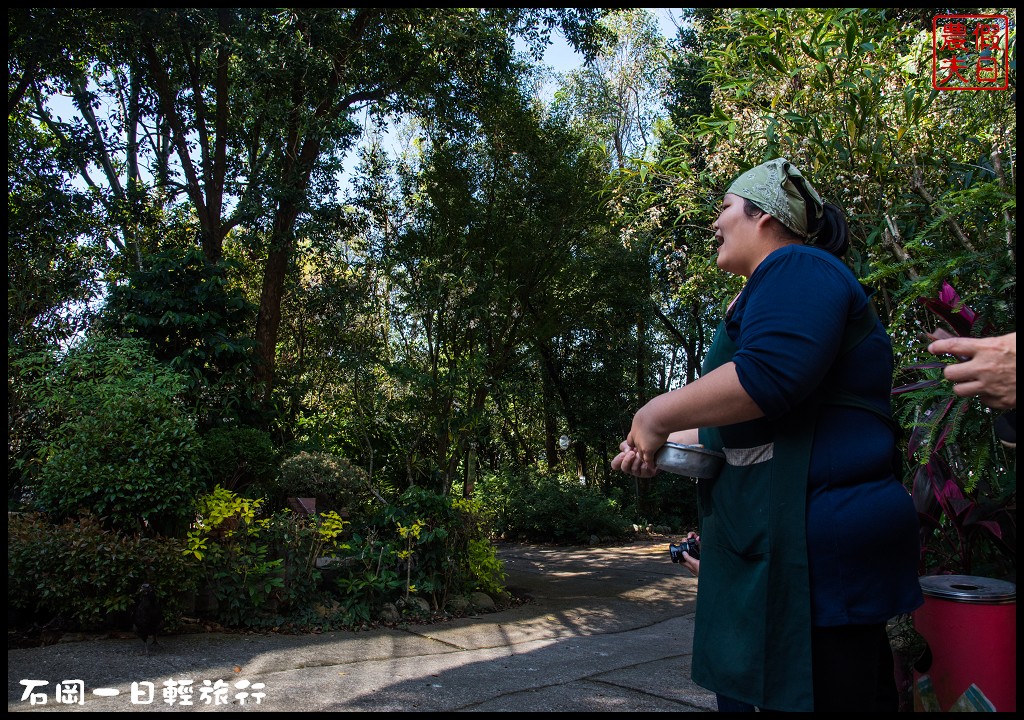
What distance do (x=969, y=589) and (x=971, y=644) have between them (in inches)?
5.8

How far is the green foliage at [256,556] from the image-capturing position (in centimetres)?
473

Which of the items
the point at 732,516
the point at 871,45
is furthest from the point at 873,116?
the point at 732,516

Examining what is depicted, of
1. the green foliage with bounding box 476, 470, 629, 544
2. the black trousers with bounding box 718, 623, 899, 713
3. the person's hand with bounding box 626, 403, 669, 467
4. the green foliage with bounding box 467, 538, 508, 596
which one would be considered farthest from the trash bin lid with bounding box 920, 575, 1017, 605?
the green foliage with bounding box 476, 470, 629, 544

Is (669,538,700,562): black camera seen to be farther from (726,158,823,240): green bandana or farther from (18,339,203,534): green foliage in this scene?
(18,339,203,534): green foliage

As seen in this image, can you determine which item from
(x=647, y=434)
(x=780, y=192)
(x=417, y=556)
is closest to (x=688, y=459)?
(x=647, y=434)

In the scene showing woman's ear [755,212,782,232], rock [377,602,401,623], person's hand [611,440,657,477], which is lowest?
rock [377,602,401,623]

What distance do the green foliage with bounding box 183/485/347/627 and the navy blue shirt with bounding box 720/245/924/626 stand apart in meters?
4.04

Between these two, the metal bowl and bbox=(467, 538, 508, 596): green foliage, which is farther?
bbox=(467, 538, 508, 596): green foliage

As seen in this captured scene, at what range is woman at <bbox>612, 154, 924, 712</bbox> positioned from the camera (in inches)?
47.5

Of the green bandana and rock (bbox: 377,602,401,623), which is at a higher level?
the green bandana

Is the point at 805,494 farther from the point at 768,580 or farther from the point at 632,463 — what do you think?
the point at 632,463

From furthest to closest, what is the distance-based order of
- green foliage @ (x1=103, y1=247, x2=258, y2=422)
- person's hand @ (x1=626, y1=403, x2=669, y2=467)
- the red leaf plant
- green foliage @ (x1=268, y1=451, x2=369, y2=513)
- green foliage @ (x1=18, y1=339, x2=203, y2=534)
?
green foliage @ (x1=268, y1=451, x2=369, y2=513)
green foliage @ (x1=103, y1=247, x2=258, y2=422)
green foliage @ (x1=18, y1=339, x2=203, y2=534)
the red leaf plant
person's hand @ (x1=626, y1=403, x2=669, y2=467)

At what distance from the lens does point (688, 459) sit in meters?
1.36

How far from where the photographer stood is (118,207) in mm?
7477
